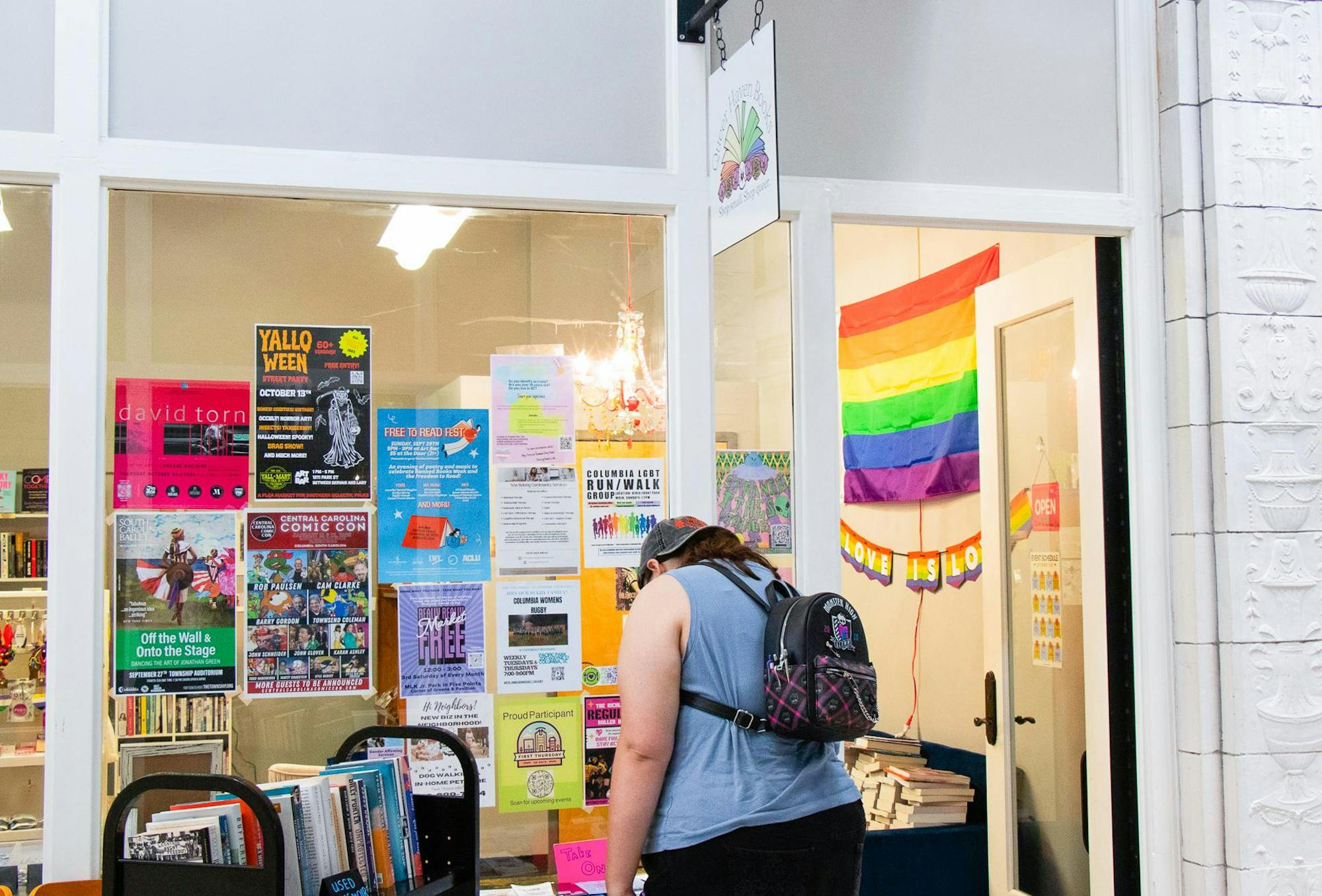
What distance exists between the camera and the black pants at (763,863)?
9.11ft

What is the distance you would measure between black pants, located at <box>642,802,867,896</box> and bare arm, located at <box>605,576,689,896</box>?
0.08 m

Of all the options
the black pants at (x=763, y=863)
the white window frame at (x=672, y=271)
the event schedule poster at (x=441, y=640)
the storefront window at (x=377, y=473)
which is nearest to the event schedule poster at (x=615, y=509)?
the storefront window at (x=377, y=473)

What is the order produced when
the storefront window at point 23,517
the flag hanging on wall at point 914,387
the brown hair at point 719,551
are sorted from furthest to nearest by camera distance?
the flag hanging on wall at point 914,387, the storefront window at point 23,517, the brown hair at point 719,551

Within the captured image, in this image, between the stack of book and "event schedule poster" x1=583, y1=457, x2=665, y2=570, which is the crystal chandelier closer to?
"event schedule poster" x1=583, y1=457, x2=665, y2=570

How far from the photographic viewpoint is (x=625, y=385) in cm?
400

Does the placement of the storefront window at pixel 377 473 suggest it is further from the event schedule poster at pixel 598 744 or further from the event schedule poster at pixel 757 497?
the event schedule poster at pixel 757 497

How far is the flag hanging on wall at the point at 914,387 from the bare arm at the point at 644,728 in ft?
10.8

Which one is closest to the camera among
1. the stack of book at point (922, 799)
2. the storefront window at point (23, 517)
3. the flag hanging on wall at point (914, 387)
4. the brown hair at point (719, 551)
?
the brown hair at point (719, 551)

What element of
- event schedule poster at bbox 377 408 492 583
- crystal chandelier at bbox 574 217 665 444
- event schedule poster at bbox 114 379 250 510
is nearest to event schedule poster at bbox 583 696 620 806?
event schedule poster at bbox 377 408 492 583

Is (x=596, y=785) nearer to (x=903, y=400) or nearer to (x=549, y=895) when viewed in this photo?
(x=549, y=895)

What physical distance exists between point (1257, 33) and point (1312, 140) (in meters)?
0.42

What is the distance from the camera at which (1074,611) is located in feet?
16.3

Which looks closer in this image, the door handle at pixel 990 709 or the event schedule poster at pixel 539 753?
the event schedule poster at pixel 539 753

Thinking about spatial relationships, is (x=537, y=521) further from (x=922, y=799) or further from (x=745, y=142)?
(x=922, y=799)
